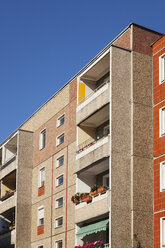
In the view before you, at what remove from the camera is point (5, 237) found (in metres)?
43.8

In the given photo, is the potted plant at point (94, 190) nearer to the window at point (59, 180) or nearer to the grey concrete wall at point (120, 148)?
the grey concrete wall at point (120, 148)

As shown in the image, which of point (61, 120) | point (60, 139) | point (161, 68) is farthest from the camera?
point (61, 120)

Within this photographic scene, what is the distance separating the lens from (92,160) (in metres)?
→ 32.9

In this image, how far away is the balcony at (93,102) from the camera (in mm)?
32253

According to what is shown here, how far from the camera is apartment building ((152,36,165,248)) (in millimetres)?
28966

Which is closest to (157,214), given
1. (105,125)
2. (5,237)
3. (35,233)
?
(105,125)

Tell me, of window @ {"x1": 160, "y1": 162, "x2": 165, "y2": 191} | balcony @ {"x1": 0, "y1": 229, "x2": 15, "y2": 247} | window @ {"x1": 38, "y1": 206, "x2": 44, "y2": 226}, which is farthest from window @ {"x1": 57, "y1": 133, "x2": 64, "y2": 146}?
window @ {"x1": 160, "y1": 162, "x2": 165, "y2": 191}

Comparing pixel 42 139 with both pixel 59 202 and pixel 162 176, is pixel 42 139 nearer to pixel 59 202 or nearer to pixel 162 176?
pixel 59 202

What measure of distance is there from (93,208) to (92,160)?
115 inches

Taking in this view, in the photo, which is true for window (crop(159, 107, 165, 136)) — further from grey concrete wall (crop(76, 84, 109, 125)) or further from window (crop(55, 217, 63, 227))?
window (crop(55, 217, 63, 227))

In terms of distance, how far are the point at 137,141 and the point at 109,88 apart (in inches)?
138

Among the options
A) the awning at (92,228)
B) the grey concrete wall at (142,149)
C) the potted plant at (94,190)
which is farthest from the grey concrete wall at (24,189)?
the grey concrete wall at (142,149)

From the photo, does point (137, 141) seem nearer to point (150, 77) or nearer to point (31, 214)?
point (150, 77)

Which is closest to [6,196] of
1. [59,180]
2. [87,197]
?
[59,180]
